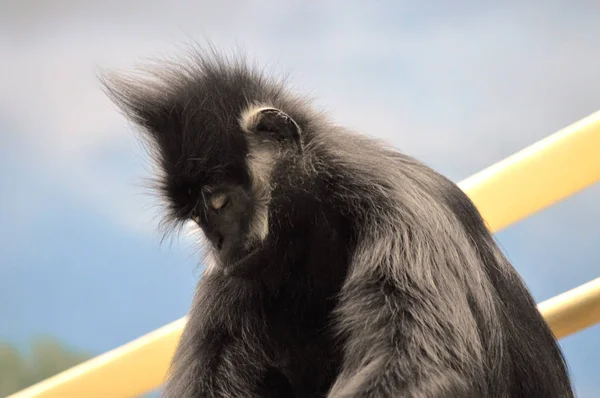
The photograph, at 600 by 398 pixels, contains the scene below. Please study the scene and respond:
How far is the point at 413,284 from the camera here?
75.0 inches

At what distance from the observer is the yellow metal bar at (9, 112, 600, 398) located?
8.43ft

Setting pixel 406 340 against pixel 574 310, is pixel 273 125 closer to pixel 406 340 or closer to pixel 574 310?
pixel 406 340

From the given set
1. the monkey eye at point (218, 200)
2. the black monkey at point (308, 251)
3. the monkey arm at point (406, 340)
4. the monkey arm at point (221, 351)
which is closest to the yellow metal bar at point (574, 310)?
the black monkey at point (308, 251)

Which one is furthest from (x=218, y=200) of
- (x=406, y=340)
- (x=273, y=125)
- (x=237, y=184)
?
Answer: (x=406, y=340)

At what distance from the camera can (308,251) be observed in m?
2.16

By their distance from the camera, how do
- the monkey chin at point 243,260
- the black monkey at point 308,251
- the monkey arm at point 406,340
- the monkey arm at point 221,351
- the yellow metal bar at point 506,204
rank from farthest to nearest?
the yellow metal bar at point 506,204, the monkey arm at point 221,351, the monkey chin at point 243,260, the black monkey at point 308,251, the monkey arm at point 406,340

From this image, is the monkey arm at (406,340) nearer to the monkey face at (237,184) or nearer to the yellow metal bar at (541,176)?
the monkey face at (237,184)

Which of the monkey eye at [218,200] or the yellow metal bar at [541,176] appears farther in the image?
the yellow metal bar at [541,176]

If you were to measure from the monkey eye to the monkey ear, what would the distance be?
0.19 metres

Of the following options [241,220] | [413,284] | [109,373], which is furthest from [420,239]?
[109,373]

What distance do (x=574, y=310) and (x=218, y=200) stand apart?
1115 mm

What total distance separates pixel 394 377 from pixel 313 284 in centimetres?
45

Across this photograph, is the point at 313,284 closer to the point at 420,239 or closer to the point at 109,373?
the point at 420,239

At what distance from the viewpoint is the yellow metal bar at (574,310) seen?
243cm
